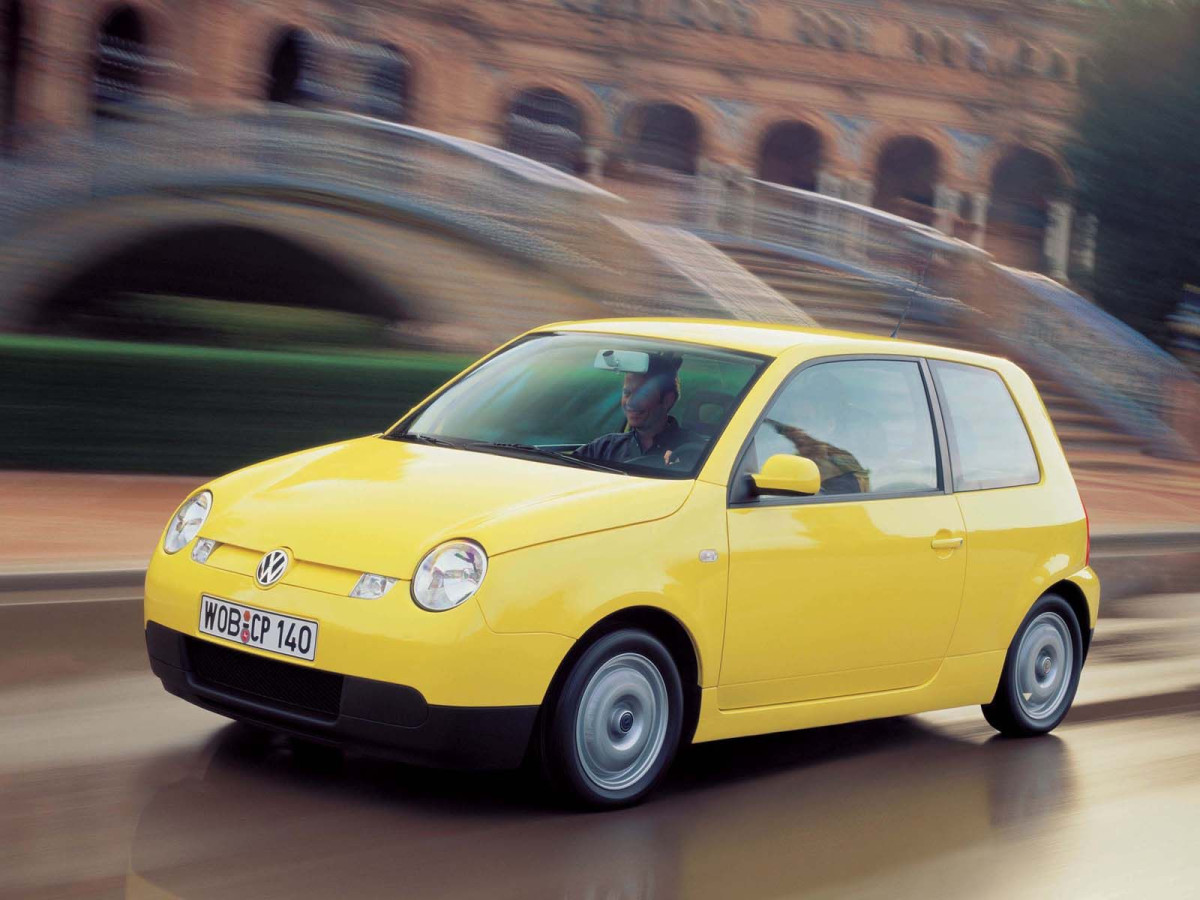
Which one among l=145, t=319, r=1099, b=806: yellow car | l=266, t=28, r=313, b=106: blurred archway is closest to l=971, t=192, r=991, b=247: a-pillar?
l=266, t=28, r=313, b=106: blurred archway

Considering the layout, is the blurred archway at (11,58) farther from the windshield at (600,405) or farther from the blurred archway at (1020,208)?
the windshield at (600,405)

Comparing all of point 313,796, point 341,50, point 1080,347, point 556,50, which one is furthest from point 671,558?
point 556,50

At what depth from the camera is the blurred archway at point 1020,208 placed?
1421 inches

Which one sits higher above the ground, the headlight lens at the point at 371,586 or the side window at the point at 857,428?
the side window at the point at 857,428

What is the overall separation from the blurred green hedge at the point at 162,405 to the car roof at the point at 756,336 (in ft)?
27.4

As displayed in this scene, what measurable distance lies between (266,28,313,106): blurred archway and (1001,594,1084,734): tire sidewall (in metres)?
25.3

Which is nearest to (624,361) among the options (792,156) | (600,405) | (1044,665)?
(600,405)

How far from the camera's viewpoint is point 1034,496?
23.5 feet

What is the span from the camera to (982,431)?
7094 millimetres

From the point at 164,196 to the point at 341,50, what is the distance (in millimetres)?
8108

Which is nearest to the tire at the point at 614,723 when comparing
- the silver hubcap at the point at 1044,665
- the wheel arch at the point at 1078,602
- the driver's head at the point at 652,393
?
the driver's head at the point at 652,393

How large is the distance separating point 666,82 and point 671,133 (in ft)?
5.00

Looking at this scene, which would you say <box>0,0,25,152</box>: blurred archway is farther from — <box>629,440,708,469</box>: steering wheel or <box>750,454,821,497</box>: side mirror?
<box>750,454,821,497</box>: side mirror

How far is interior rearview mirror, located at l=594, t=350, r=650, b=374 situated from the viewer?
21.2 ft
